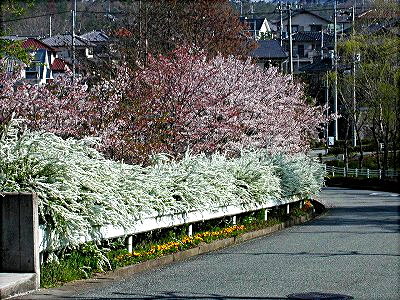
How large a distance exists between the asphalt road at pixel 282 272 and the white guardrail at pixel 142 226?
753 millimetres

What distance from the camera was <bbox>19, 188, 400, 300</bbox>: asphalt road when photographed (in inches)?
417

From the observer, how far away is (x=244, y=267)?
13172 millimetres

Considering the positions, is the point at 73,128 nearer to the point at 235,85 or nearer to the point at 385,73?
the point at 235,85

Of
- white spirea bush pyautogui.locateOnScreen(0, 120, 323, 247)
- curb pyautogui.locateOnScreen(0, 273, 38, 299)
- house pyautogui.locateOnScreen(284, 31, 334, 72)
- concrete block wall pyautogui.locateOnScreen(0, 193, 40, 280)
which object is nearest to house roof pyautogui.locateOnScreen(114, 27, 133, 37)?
white spirea bush pyautogui.locateOnScreen(0, 120, 323, 247)

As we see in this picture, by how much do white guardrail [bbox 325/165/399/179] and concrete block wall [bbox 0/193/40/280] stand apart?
43893mm

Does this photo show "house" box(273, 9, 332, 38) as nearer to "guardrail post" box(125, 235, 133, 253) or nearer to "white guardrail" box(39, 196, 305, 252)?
"white guardrail" box(39, 196, 305, 252)

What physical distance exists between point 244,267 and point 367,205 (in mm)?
19731

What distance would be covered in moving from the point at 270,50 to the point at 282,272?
68.2 metres

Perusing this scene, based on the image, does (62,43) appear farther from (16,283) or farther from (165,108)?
(16,283)

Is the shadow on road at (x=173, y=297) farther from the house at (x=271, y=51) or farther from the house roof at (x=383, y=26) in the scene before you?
the house at (x=271, y=51)

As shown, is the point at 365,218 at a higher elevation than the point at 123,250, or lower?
lower

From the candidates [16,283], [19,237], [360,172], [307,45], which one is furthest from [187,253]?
[307,45]

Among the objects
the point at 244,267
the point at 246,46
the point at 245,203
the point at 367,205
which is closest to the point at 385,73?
the point at 246,46

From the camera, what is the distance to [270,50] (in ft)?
261
